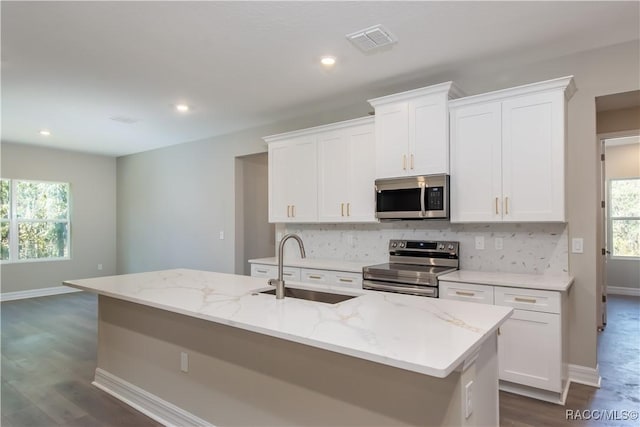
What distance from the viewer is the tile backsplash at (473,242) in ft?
10.3

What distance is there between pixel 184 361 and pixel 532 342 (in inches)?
93.8

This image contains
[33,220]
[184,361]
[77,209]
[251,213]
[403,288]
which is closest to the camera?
[184,361]

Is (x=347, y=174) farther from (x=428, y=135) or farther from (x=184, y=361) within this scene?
(x=184, y=361)

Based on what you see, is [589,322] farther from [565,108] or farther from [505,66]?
[505,66]

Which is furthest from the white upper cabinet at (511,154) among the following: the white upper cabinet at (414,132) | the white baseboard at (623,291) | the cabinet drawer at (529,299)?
the white baseboard at (623,291)

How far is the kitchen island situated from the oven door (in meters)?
1.04

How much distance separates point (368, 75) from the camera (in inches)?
135

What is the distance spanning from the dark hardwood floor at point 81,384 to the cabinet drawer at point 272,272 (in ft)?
5.91

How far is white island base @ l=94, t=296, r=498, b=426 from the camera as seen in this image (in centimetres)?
152

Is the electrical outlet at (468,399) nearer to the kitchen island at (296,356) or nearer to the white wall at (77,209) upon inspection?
the kitchen island at (296,356)

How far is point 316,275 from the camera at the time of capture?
12.9 feet

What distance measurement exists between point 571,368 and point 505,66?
2556mm

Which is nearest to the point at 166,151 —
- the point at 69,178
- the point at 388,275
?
the point at 69,178

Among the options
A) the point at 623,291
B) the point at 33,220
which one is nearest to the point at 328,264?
the point at 33,220
